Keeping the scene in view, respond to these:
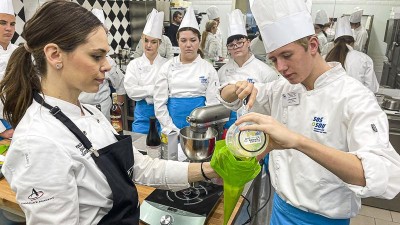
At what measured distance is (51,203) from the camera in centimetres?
76

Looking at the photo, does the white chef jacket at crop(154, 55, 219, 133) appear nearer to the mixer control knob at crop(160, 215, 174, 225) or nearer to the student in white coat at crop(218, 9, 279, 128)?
the student in white coat at crop(218, 9, 279, 128)

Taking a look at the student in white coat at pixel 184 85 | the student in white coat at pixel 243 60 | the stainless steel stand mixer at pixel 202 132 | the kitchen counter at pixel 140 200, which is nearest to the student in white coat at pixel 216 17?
the student in white coat at pixel 243 60

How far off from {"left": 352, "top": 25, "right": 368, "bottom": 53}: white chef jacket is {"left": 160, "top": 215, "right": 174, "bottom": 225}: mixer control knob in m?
3.15

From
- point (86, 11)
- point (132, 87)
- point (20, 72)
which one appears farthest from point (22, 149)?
point (132, 87)

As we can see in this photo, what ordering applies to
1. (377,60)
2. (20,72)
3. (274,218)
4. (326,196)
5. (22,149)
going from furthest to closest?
(377,60) < (274,218) < (326,196) < (20,72) < (22,149)

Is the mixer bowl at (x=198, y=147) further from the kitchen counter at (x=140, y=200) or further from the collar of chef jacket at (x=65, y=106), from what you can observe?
the collar of chef jacket at (x=65, y=106)

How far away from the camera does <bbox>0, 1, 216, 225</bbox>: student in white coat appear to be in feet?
2.49

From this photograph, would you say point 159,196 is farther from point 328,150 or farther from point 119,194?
point 328,150

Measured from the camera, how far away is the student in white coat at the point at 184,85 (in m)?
2.52

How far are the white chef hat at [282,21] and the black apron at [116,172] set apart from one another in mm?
665

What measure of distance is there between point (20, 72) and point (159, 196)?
0.69m

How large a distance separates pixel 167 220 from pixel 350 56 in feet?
9.10

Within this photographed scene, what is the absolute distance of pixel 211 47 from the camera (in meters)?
3.97

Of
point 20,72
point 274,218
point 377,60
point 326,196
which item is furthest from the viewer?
point 377,60
